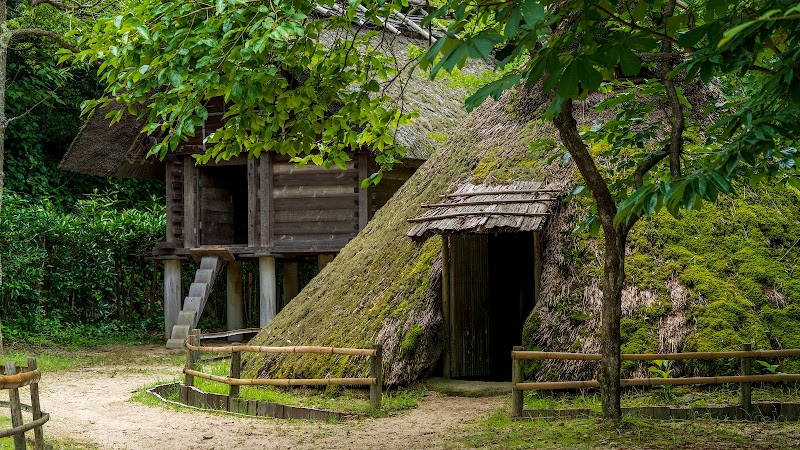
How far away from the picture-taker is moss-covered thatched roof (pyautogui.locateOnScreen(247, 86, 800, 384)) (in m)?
7.91

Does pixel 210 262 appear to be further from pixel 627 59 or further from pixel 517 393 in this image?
pixel 627 59

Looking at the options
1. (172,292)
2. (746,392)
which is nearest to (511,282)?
(746,392)

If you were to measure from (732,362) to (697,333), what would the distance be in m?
0.38

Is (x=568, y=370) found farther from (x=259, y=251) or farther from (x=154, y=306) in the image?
(x=154, y=306)

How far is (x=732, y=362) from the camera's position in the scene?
7520 mm

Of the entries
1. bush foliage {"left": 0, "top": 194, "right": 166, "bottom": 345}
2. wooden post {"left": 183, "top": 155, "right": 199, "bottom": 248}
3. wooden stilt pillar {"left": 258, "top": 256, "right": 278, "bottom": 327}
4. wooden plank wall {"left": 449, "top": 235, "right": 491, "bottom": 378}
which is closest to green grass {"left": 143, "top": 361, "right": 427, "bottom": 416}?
wooden plank wall {"left": 449, "top": 235, "right": 491, "bottom": 378}

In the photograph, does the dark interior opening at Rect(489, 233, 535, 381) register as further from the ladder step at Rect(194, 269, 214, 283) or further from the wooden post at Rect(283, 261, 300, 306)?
the wooden post at Rect(283, 261, 300, 306)

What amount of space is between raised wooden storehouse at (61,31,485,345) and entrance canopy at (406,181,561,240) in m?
4.60

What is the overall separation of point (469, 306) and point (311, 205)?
18.2ft

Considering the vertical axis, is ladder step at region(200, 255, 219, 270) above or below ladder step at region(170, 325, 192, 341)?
above

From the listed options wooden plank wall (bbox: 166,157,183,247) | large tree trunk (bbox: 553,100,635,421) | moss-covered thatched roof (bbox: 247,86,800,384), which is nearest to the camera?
large tree trunk (bbox: 553,100,635,421)

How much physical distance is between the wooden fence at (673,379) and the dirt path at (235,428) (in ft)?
1.96

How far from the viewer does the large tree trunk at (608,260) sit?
6.38 m

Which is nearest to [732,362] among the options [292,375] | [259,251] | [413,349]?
[413,349]
